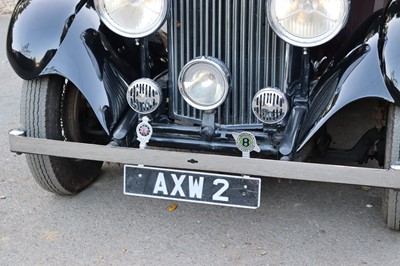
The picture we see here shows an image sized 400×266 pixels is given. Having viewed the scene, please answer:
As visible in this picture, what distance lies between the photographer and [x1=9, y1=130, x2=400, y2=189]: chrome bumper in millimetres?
2635

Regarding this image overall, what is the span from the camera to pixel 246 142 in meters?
2.82

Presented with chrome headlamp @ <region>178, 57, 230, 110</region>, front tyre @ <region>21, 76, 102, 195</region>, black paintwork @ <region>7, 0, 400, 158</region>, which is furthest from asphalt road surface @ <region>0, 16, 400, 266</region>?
chrome headlamp @ <region>178, 57, 230, 110</region>

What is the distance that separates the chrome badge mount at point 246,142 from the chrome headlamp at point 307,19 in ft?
1.50

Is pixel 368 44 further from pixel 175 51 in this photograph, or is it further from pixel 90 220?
pixel 90 220

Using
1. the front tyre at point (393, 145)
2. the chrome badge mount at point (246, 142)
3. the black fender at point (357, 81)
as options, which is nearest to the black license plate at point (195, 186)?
→ the chrome badge mount at point (246, 142)

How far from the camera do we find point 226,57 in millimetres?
3014

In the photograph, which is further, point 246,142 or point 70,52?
point 70,52

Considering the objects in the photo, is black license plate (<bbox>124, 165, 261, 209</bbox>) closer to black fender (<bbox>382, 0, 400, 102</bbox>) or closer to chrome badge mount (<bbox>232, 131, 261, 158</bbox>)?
chrome badge mount (<bbox>232, 131, 261, 158</bbox>)

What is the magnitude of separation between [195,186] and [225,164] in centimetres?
21

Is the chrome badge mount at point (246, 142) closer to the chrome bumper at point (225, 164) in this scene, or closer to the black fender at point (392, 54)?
the chrome bumper at point (225, 164)

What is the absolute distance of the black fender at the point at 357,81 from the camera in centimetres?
272

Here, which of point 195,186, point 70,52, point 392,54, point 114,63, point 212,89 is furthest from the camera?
point 114,63

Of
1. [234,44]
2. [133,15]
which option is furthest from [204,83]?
[133,15]

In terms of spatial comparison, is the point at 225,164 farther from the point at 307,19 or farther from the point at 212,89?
the point at 307,19
